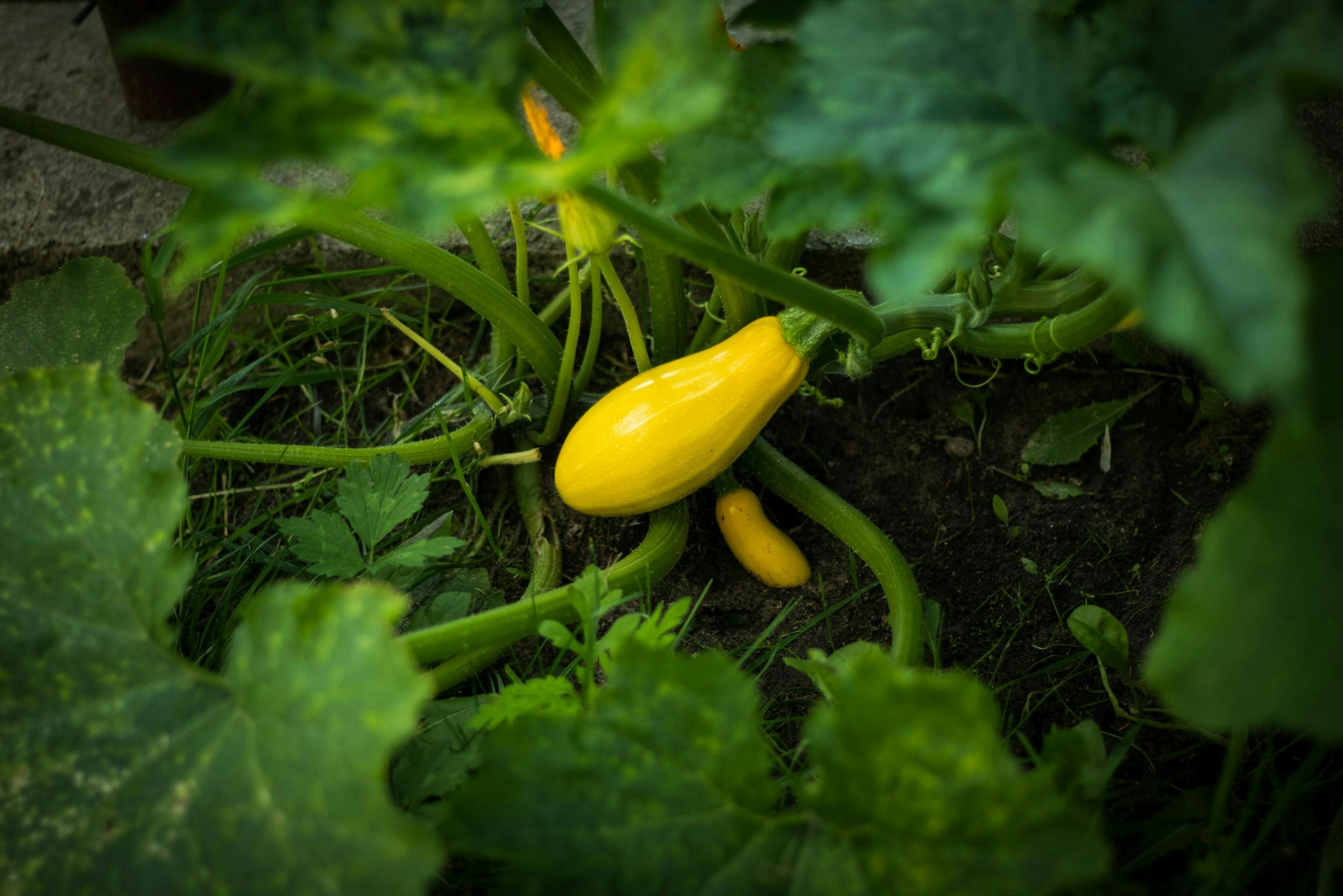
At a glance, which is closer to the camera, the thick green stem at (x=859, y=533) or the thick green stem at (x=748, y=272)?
the thick green stem at (x=748, y=272)

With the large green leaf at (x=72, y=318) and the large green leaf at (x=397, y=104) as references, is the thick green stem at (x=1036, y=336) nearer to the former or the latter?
the large green leaf at (x=397, y=104)

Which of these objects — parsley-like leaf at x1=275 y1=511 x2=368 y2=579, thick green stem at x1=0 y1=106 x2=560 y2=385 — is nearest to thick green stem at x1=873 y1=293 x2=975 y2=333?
thick green stem at x1=0 y1=106 x2=560 y2=385

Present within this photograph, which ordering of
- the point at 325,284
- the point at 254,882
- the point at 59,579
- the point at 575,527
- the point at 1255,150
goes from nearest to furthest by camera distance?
1. the point at 1255,150
2. the point at 254,882
3. the point at 59,579
4. the point at 575,527
5. the point at 325,284

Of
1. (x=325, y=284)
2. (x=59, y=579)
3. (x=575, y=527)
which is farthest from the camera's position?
(x=325, y=284)

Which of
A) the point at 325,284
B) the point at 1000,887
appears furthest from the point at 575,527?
the point at 1000,887

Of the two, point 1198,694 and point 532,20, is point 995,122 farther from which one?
point 532,20

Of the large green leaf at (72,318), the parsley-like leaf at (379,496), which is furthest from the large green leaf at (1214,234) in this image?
the large green leaf at (72,318)

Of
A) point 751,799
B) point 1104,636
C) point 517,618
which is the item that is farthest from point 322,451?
point 1104,636

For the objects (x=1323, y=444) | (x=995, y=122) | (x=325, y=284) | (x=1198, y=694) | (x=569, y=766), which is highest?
(x=995, y=122)
